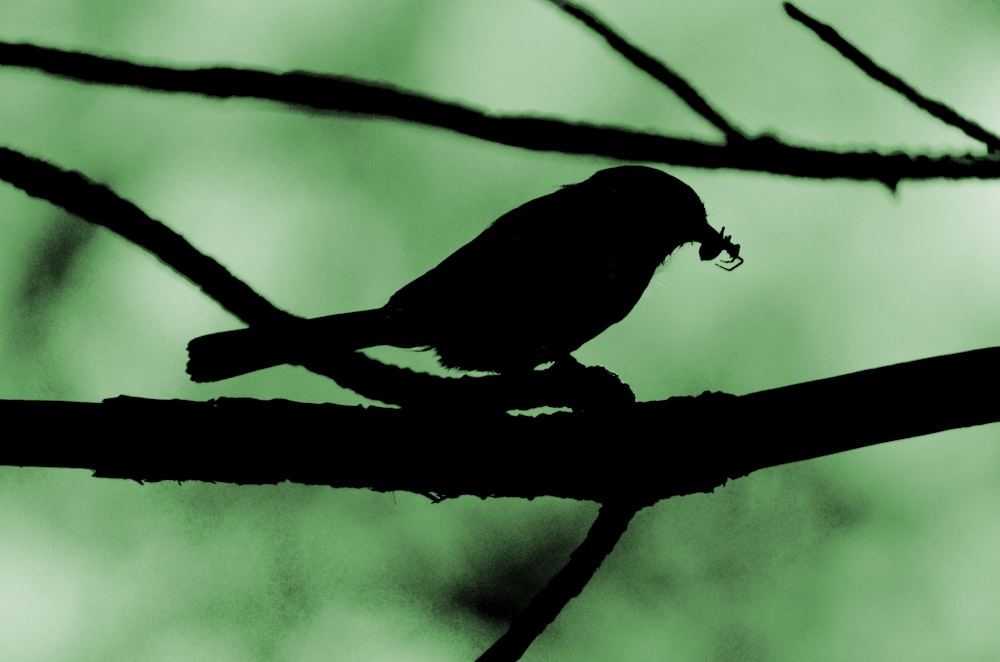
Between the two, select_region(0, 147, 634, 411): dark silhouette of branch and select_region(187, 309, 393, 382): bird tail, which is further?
select_region(187, 309, 393, 382): bird tail

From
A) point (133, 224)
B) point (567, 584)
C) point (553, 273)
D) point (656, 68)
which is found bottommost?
point (567, 584)

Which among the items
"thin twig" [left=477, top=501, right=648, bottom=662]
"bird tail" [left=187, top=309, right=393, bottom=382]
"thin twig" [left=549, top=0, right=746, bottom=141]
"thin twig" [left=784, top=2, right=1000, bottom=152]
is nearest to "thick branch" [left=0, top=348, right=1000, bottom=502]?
"thin twig" [left=477, top=501, right=648, bottom=662]

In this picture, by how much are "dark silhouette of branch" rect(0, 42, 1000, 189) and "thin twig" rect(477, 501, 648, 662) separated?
0.99m

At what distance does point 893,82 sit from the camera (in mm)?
1303

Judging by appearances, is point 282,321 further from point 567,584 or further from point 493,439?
point 567,584

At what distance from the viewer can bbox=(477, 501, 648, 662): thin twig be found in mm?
1646

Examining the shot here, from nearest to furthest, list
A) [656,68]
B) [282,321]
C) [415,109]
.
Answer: [415,109], [656,68], [282,321]

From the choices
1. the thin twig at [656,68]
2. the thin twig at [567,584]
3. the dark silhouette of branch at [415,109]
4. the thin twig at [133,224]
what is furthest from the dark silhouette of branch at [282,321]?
the thin twig at [656,68]

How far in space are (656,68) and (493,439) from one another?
0.89 m

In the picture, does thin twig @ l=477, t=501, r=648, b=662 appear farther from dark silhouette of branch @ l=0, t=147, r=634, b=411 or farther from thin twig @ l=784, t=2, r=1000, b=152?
thin twig @ l=784, t=2, r=1000, b=152

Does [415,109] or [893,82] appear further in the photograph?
[893,82]

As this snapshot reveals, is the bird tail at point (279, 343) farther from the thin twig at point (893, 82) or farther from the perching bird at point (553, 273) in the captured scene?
the thin twig at point (893, 82)

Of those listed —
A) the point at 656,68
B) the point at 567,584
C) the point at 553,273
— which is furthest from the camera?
the point at 553,273

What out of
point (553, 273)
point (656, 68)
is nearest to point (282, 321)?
point (656, 68)
